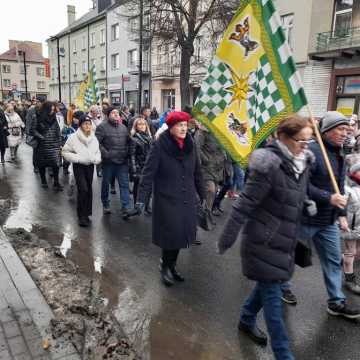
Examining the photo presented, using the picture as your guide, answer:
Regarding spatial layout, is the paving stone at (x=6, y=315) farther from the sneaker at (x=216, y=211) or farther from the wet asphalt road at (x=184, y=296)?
the sneaker at (x=216, y=211)

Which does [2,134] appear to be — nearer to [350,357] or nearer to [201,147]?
[201,147]

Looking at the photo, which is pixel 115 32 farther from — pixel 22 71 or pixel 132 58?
pixel 22 71

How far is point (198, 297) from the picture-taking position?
3723 mm

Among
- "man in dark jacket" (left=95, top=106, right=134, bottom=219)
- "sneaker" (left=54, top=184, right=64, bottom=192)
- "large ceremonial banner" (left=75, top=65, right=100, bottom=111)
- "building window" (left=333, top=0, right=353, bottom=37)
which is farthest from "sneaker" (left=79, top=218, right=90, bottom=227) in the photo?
"building window" (left=333, top=0, right=353, bottom=37)

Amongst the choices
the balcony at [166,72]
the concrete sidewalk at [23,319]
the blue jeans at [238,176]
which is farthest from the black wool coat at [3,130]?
the balcony at [166,72]

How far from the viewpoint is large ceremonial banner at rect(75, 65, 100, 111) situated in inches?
444

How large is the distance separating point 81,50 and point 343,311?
45.8 meters

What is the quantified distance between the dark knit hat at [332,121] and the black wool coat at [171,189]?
1.34m

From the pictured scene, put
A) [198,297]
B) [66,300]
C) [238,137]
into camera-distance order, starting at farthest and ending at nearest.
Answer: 1. [238,137]
2. [198,297]
3. [66,300]

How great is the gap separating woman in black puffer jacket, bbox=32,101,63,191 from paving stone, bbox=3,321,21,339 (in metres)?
5.28

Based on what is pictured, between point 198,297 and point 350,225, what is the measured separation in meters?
1.85

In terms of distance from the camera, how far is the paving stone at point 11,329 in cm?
288

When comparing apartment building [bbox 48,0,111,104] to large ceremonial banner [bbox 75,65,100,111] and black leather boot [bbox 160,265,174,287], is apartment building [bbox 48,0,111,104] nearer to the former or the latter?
large ceremonial banner [bbox 75,65,100,111]

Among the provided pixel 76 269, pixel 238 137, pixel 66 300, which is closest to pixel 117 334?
pixel 66 300
